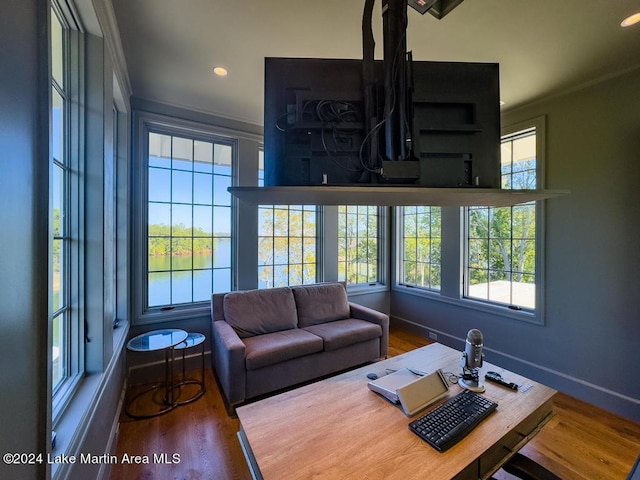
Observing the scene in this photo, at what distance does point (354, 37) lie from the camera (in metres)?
1.88

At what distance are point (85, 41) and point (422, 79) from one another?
6.02 ft

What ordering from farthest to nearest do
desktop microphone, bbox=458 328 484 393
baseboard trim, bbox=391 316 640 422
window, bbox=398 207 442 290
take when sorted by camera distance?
window, bbox=398 207 442 290 < baseboard trim, bbox=391 316 640 422 < desktop microphone, bbox=458 328 484 393

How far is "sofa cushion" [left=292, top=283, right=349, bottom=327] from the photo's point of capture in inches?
125

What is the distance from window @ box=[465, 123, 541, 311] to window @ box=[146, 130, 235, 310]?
3.06 metres

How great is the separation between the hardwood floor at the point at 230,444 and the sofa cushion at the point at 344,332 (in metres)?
1.06

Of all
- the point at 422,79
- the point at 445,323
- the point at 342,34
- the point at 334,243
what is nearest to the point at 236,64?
the point at 342,34

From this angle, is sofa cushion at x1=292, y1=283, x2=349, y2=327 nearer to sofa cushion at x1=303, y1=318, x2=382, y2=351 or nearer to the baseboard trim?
sofa cushion at x1=303, y1=318, x2=382, y2=351

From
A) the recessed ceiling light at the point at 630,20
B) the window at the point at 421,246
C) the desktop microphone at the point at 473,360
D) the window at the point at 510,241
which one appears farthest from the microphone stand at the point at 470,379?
the window at the point at 421,246

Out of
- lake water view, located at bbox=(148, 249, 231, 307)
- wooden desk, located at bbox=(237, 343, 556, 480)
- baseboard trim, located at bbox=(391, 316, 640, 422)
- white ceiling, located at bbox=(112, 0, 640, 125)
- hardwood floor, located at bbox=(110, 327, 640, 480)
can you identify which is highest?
white ceiling, located at bbox=(112, 0, 640, 125)

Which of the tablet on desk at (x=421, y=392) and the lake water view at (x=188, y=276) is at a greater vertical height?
the lake water view at (x=188, y=276)

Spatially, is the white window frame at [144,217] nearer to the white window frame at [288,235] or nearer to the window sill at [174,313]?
the window sill at [174,313]

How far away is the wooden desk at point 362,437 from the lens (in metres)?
0.90

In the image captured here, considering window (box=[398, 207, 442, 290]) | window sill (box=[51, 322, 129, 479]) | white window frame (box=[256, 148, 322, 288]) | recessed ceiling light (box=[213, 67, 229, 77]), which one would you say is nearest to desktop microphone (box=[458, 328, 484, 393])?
window sill (box=[51, 322, 129, 479])

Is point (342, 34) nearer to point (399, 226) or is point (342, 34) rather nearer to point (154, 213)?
point (154, 213)
